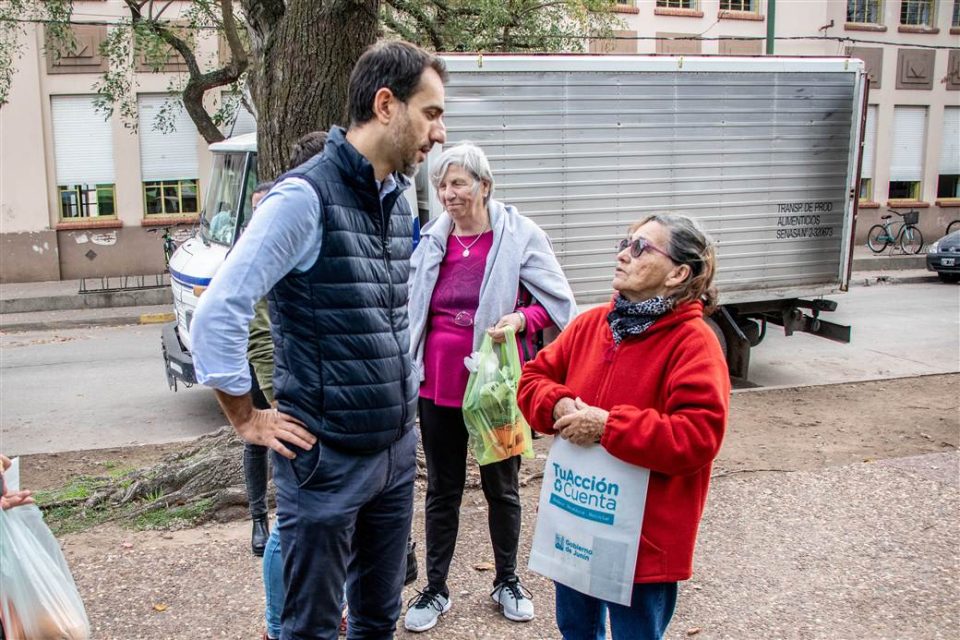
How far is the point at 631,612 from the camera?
8.98 ft

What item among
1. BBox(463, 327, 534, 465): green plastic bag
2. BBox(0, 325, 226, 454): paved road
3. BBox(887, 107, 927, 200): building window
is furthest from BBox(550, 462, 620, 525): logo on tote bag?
BBox(887, 107, 927, 200): building window

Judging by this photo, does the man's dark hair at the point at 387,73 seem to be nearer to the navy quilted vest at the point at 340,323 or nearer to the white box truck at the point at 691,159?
the navy quilted vest at the point at 340,323

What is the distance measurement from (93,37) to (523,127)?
13.4m

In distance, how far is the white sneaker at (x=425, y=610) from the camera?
3754mm

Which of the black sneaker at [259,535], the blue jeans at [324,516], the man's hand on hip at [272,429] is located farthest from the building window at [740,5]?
the man's hand on hip at [272,429]

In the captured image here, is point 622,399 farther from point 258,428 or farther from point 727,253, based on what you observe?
point 727,253

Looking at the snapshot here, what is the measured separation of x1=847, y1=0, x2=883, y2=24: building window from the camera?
2361 cm

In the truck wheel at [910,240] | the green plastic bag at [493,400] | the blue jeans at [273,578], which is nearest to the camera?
the blue jeans at [273,578]

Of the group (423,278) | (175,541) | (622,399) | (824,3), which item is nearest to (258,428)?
(622,399)

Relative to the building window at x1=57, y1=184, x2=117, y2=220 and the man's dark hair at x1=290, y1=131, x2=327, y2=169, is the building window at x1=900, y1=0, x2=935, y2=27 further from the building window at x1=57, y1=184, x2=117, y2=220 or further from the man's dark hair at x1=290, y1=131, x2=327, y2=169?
the man's dark hair at x1=290, y1=131, x2=327, y2=169

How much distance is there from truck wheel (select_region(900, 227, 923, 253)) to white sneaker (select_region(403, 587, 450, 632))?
66.7ft

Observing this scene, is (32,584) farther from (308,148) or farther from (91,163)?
(91,163)

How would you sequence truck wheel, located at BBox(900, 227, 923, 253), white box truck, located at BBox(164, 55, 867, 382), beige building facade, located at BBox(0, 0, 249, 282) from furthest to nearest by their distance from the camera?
1. truck wheel, located at BBox(900, 227, 923, 253)
2. beige building facade, located at BBox(0, 0, 249, 282)
3. white box truck, located at BBox(164, 55, 867, 382)

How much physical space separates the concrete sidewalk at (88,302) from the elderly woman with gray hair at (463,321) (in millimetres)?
11371
